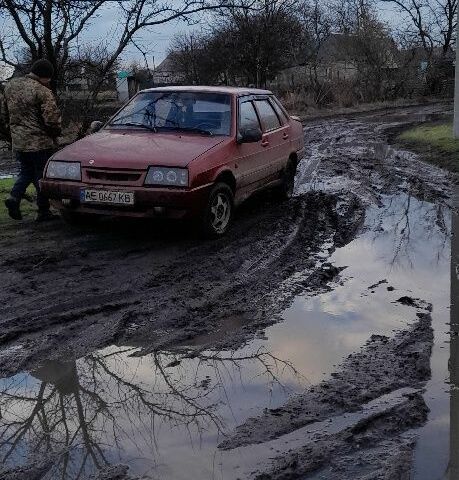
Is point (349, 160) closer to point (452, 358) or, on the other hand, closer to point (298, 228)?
point (298, 228)

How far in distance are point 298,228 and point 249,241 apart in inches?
36.6

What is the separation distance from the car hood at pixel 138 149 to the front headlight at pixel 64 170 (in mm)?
65

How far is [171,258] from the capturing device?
22.3 ft

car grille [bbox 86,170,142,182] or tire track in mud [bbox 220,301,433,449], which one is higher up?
car grille [bbox 86,170,142,182]

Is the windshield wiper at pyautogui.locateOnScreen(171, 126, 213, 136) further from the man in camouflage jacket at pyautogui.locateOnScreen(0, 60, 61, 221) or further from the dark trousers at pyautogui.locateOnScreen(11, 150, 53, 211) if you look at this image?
the dark trousers at pyautogui.locateOnScreen(11, 150, 53, 211)

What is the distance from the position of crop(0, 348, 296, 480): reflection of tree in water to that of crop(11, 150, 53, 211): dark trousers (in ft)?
13.8

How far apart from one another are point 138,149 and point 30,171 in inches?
71.4

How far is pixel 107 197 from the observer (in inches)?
275

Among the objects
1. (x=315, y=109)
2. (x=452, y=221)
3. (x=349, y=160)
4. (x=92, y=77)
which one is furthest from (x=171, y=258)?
(x=315, y=109)

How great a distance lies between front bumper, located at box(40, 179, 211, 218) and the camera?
6.86 metres

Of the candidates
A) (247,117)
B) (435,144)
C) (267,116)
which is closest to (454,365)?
(247,117)

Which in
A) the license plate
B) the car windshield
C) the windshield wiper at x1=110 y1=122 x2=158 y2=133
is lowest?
the license plate

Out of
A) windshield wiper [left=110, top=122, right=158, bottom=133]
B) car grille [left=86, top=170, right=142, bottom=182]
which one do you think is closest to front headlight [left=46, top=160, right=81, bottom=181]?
car grille [left=86, top=170, right=142, bottom=182]

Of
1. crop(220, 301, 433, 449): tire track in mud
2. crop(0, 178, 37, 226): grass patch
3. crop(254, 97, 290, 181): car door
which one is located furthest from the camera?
crop(254, 97, 290, 181): car door
